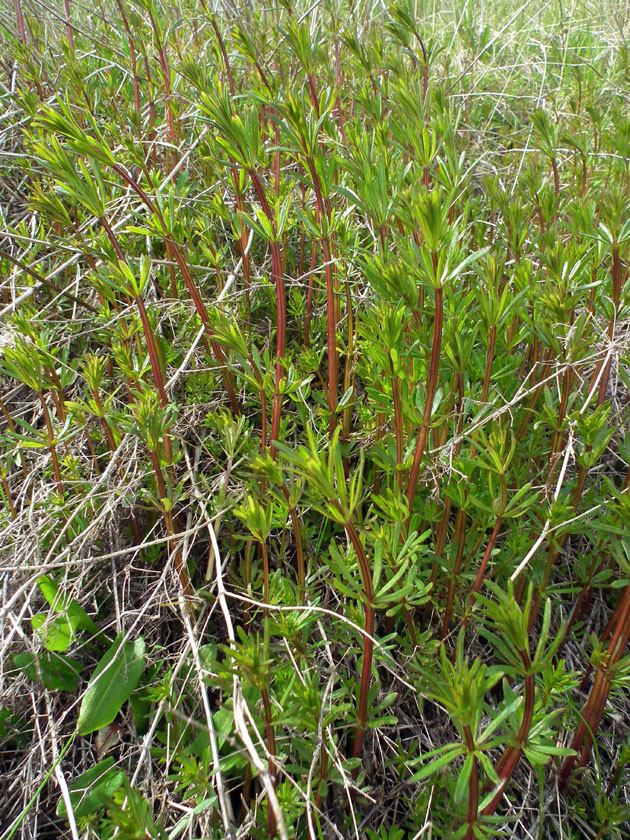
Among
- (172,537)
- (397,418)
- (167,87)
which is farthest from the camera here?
(167,87)

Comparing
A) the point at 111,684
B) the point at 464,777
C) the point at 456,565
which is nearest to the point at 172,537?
the point at 111,684

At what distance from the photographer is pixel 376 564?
1.39m

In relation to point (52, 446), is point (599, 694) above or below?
below

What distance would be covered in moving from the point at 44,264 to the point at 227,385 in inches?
49.1

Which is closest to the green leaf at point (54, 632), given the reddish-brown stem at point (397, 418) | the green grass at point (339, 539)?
the green grass at point (339, 539)

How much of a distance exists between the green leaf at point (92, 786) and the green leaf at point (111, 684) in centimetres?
11

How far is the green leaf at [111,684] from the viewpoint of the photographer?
1.70 meters

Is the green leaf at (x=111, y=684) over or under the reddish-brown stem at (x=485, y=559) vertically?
under

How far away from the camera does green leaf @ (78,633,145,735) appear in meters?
1.70

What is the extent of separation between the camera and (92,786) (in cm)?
163

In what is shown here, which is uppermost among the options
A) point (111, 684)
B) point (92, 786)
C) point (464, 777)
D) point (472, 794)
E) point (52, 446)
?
point (52, 446)

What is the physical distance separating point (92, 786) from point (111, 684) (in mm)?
263

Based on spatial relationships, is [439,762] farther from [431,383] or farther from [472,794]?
[431,383]

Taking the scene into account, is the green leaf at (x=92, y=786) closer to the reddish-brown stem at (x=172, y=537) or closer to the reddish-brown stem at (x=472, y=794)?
the reddish-brown stem at (x=172, y=537)
